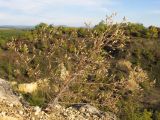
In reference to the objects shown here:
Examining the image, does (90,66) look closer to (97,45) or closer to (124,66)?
(97,45)

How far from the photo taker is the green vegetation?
18.1m

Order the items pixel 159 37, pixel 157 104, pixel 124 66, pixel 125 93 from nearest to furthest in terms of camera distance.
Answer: pixel 157 104 < pixel 125 93 < pixel 124 66 < pixel 159 37

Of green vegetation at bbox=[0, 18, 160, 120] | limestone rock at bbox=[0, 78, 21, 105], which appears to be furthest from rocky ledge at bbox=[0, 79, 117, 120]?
green vegetation at bbox=[0, 18, 160, 120]

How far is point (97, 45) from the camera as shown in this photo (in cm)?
1805

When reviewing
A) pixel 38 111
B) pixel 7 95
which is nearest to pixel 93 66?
pixel 38 111

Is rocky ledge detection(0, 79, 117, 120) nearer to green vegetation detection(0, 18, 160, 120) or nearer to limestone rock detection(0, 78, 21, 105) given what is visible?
limestone rock detection(0, 78, 21, 105)

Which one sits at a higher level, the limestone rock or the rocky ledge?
the limestone rock

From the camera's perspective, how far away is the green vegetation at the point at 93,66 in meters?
18.1

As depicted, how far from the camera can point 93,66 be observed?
59.4ft

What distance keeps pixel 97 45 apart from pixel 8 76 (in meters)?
18.6

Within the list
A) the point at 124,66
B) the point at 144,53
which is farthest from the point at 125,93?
the point at 144,53

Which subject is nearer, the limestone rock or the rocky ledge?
the rocky ledge

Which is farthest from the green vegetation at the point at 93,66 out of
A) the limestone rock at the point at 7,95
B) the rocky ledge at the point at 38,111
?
the limestone rock at the point at 7,95

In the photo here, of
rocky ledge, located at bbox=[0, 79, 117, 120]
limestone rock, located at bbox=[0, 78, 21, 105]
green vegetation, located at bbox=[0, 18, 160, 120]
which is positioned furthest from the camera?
green vegetation, located at bbox=[0, 18, 160, 120]
